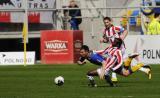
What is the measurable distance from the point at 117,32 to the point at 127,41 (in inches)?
388

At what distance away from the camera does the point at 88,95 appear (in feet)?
61.3

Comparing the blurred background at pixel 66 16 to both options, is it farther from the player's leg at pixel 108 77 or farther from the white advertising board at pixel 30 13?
the player's leg at pixel 108 77

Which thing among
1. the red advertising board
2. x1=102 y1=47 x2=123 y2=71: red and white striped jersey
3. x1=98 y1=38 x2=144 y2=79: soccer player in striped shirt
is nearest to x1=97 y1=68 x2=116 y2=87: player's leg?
x1=98 y1=38 x2=144 y2=79: soccer player in striped shirt

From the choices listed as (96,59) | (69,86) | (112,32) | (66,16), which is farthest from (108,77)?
(66,16)

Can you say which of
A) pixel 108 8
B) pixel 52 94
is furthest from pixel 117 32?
pixel 108 8

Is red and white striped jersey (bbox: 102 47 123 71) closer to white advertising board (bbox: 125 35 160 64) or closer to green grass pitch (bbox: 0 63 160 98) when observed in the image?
green grass pitch (bbox: 0 63 160 98)

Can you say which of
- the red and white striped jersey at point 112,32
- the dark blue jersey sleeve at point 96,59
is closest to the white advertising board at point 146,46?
the red and white striped jersey at point 112,32

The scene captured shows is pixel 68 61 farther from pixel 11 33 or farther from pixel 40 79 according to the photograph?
pixel 40 79

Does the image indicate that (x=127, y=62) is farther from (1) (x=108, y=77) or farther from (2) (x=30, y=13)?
(2) (x=30, y=13)

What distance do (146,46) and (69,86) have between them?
41.8 ft

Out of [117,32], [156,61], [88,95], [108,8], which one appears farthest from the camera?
[108,8]

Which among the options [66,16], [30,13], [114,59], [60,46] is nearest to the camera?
[114,59]

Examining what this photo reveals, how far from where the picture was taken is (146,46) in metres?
34.1

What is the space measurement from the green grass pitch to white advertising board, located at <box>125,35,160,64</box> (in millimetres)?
4974
